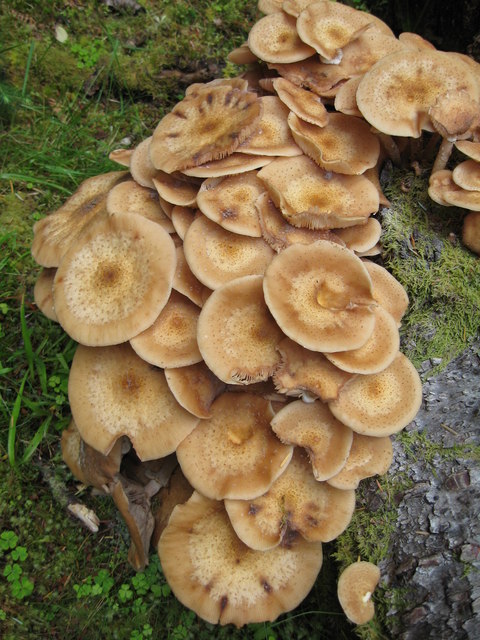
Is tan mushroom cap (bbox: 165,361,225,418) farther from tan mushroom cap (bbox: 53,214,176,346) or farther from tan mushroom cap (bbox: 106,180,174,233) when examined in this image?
tan mushroom cap (bbox: 106,180,174,233)

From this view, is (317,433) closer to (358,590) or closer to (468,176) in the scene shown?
(358,590)

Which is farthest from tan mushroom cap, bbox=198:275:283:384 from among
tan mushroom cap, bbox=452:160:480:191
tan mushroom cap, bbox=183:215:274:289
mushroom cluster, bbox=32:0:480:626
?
tan mushroom cap, bbox=452:160:480:191

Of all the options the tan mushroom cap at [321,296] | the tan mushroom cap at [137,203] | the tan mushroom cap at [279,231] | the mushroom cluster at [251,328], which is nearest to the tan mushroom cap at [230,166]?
the mushroom cluster at [251,328]

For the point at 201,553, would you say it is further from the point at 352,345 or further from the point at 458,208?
the point at 458,208

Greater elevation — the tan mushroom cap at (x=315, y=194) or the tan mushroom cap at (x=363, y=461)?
the tan mushroom cap at (x=315, y=194)

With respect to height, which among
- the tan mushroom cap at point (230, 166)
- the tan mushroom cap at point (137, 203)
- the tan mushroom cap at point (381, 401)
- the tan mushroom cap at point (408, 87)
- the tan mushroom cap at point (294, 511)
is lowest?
the tan mushroom cap at point (294, 511)

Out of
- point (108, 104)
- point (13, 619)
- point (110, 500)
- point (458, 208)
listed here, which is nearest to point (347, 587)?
point (110, 500)

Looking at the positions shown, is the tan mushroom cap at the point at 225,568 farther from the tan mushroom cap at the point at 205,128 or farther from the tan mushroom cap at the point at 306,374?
the tan mushroom cap at the point at 205,128
